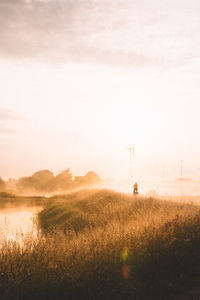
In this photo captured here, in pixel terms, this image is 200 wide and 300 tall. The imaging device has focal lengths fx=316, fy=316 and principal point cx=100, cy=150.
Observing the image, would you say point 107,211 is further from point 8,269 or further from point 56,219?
point 8,269

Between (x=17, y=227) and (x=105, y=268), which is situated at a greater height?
(x=105, y=268)

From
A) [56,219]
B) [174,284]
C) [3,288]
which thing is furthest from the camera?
[56,219]

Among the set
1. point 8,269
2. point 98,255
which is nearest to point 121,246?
point 98,255

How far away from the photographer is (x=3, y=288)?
7.73 m

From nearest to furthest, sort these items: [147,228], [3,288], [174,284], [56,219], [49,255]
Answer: [3,288] → [174,284] → [49,255] → [147,228] → [56,219]

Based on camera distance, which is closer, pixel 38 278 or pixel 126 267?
pixel 38 278

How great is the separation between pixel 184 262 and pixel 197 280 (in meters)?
1.10

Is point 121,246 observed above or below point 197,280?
above

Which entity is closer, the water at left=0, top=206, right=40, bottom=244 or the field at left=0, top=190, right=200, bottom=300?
the field at left=0, top=190, right=200, bottom=300

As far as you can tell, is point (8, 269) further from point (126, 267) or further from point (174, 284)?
point (174, 284)

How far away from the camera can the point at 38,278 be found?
311 inches

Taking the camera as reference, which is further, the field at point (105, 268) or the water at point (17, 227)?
the water at point (17, 227)

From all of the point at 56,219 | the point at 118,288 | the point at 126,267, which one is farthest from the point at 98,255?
the point at 56,219

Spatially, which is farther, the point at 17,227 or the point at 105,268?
the point at 17,227
